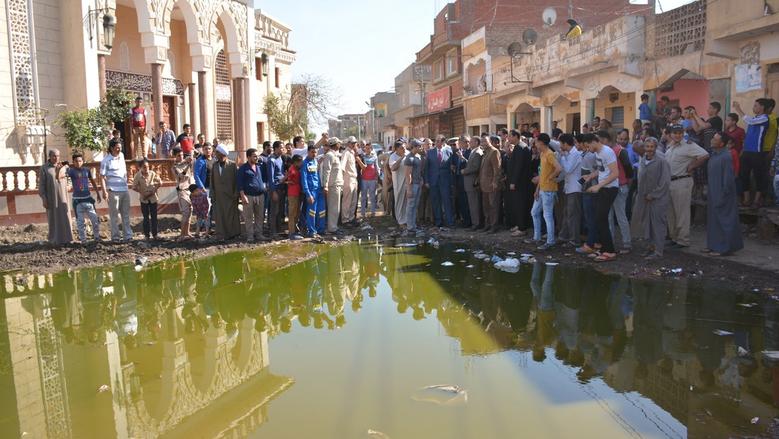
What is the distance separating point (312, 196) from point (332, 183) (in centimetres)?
60

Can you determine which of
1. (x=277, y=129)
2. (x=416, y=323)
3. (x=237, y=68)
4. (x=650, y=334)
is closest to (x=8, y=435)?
(x=416, y=323)

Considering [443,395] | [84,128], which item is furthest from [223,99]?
[443,395]

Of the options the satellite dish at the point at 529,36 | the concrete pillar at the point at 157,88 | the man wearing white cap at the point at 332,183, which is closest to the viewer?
the man wearing white cap at the point at 332,183

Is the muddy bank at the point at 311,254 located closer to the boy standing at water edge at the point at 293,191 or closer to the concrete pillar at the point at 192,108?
the boy standing at water edge at the point at 293,191

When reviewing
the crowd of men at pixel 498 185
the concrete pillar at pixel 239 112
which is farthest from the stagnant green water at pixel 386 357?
the concrete pillar at pixel 239 112

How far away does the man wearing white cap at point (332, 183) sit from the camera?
37.9 ft

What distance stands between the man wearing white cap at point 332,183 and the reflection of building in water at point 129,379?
16.8ft

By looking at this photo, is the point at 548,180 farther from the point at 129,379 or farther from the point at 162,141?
the point at 162,141

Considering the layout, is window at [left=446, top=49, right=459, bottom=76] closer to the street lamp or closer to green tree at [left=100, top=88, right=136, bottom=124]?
the street lamp

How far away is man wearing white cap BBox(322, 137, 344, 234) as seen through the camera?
11.5 meters

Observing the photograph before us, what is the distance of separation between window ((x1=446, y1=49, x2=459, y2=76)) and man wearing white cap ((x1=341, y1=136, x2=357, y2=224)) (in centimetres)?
2681

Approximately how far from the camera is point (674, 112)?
10555 mm

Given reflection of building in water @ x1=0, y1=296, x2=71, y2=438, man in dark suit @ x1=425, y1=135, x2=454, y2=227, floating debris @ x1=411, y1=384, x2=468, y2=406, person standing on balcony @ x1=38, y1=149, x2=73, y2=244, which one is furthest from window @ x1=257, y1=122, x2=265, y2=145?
floating debris @ x1=411, y1=384, x2=468, y2=406

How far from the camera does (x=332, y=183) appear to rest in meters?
11.6
